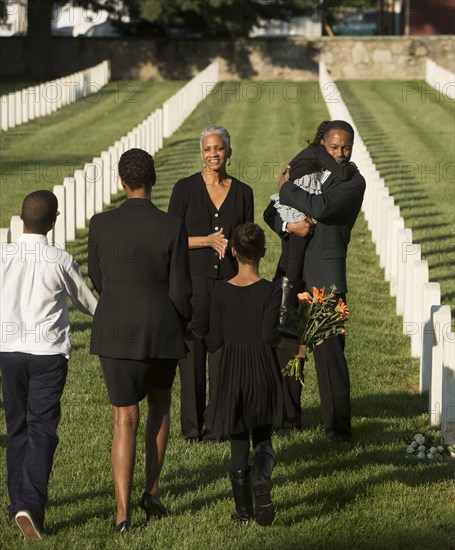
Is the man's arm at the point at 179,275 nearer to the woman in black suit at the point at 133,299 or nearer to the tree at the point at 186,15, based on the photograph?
the woman in black suit at the point at 133,299

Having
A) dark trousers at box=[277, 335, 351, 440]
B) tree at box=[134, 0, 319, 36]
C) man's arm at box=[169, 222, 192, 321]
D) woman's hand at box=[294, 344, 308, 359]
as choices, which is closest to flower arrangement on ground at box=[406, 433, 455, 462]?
dark trousers at box=[277, 335, 351, 440]

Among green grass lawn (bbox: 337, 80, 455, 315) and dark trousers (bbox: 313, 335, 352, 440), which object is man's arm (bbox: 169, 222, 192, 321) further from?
green grass lawn (bbox: 337, 80, 455, 315)

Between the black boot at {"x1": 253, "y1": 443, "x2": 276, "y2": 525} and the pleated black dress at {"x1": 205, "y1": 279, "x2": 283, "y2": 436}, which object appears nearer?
the black boot at {"x1": 253, "y1": 443, "x2": 276, "y2": 525}

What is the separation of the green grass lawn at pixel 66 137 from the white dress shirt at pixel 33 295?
1307 cm

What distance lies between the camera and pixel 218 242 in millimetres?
9234

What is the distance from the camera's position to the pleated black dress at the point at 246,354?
755 centimetres

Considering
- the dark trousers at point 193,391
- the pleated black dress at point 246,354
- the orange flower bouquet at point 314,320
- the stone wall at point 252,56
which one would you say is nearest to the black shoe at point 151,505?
the pleated black dress at point 246,354

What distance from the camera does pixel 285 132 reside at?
117 feet

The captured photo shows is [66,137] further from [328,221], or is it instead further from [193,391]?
[328,221]

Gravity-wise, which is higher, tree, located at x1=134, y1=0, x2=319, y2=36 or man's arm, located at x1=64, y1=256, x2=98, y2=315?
tree, located at x1=134, y1=0, x2=319, y2=36

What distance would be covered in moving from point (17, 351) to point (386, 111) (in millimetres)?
35988

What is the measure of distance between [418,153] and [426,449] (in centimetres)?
2278

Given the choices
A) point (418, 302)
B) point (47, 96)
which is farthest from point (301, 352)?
point (47, 96)

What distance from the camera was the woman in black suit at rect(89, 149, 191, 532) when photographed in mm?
7277
